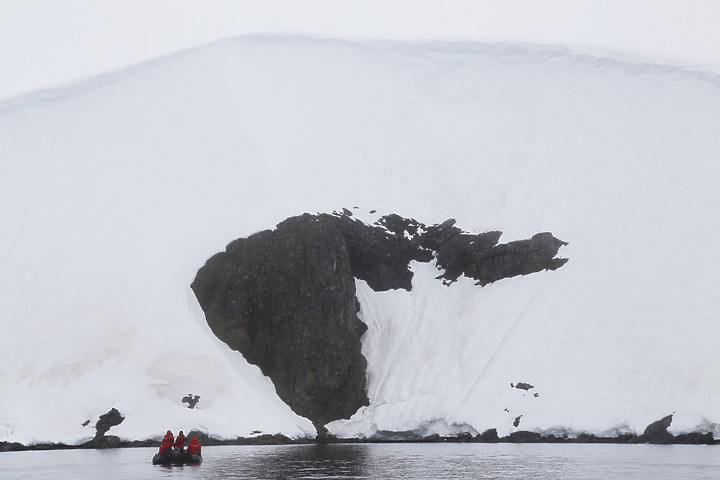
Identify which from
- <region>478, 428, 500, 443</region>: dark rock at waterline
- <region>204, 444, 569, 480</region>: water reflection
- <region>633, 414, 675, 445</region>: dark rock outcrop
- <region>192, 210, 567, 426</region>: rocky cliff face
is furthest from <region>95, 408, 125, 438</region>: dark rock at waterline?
<region>633, 414, 675, 445</region>: dark rock outcrop

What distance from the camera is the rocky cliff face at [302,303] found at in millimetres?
54531

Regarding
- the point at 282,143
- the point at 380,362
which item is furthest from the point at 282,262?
the point at 282,143

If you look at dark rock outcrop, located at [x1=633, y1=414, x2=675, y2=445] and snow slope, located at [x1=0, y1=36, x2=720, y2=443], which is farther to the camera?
snow slope, located at [x1=0, y1=36, x2=720, y2=443]

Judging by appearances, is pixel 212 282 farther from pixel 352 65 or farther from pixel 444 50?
pixel 444 50

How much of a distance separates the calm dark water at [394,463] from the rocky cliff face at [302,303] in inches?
329

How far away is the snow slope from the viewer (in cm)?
5066

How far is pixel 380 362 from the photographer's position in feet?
190

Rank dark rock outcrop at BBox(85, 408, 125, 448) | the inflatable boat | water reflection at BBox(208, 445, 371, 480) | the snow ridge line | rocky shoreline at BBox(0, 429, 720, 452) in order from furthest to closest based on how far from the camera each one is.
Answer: the snow ridge line → dark rock outcrop at BBox(85, 408, 125, 448) → rocky shoreline at BBox(0, 429, 720, 452) → the inflatable boat → water reflection at BBox(208, 445, 371, 480)

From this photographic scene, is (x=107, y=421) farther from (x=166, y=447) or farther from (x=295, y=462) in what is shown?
(x=295, y=462)

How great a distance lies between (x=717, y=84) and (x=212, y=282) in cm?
4457

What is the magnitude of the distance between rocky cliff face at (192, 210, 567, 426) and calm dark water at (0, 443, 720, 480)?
27.4 ft

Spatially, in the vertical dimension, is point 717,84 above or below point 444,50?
below

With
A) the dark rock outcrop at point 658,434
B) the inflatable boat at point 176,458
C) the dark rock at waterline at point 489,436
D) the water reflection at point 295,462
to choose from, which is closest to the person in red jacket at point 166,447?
the inflatable boat at point 176,458

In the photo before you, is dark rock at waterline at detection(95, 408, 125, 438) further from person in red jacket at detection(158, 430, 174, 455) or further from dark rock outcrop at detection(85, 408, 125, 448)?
person in red jacket at detection(158, 430, 174, 455)
